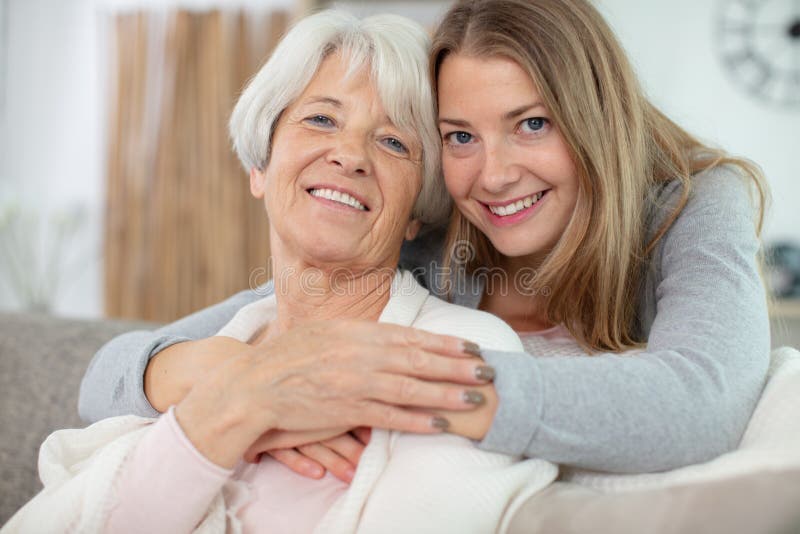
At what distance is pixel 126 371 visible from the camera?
4.57 ft

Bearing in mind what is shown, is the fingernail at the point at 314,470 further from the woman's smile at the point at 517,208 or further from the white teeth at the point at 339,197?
the woman's smile at the point at 517,208

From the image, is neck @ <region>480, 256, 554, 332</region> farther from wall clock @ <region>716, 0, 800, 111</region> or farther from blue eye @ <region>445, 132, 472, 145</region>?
wall clock @ <region>716, 0, 800, 111</region>

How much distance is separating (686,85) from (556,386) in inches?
138

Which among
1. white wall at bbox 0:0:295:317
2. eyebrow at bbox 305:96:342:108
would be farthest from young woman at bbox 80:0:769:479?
white wall at bbox 0:0:295:317

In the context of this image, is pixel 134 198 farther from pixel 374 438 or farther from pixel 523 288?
pixel 374 438

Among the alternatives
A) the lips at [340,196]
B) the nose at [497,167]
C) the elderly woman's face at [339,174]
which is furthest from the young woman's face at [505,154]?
the lips at [340,196]

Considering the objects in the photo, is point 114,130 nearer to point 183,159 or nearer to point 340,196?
point 183,159

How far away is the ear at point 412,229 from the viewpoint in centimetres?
163

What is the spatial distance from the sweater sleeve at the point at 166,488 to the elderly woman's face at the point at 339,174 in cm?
47

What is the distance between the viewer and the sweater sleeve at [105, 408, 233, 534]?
108cm

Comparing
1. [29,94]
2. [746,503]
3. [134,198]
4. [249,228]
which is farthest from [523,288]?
[29,94]

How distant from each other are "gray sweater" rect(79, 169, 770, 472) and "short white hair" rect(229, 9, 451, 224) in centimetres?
54

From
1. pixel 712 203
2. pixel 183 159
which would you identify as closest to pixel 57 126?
pixel 183 159

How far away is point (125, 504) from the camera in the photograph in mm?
1087
